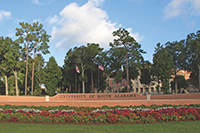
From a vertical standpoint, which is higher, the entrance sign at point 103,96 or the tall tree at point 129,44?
the tall tree at point 129,44

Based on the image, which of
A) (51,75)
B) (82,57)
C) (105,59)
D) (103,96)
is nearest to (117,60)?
(105,59)

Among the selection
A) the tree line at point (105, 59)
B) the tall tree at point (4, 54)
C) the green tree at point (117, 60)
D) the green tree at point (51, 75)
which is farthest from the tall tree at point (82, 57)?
the tall tree at point (4, 54)

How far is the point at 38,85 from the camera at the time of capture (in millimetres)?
58906

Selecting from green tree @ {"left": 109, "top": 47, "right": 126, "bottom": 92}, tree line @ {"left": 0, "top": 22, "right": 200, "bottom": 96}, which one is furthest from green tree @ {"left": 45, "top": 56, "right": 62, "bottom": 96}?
green tree @ {"left": 109, "top": 47, "right": 126, "bottom": 92}

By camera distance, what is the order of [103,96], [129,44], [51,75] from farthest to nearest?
[51,75] < [129,44] < [103,96]

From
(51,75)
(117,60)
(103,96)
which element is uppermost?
(117,60)

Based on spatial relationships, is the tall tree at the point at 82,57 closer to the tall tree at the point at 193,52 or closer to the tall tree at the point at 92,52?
the tall tree at the point at 92,52

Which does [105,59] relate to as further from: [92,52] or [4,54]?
[4,54]

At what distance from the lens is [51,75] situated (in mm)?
56438

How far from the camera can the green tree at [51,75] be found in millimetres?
55013

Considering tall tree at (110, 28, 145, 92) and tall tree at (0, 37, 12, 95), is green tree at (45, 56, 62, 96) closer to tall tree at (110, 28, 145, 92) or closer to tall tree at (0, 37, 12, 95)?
tall tree at (0, 37, 12, 95)

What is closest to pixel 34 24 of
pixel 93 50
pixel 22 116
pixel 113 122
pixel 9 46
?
pixel 9 46

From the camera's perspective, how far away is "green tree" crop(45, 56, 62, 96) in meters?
55.0

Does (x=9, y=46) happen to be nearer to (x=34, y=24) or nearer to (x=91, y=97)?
(x=34, y=24)
